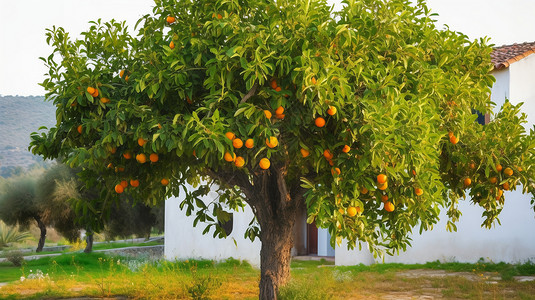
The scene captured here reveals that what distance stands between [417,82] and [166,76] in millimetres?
2558

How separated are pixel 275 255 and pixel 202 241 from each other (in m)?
11.0

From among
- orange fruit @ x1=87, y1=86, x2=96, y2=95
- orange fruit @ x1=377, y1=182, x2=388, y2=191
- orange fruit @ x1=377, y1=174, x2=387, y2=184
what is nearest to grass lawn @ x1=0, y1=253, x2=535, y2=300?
orange fruit @ x1=377, y1=182, x2=388, y2=191

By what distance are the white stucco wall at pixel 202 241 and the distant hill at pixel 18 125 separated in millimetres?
25652

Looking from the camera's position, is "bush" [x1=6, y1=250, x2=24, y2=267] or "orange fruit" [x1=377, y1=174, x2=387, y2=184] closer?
"orange fruit" [x1=377, y1=174, x2=387, y2=184]

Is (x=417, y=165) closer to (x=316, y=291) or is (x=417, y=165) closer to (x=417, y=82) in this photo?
(x=417, y=82)

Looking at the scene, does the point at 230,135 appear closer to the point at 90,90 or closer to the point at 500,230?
the point at 90,90

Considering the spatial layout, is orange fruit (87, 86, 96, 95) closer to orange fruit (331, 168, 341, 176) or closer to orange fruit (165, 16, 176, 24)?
orange fruit (165, 16, 176, 24)

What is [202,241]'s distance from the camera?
18344mm

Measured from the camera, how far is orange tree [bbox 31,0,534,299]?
5.20 metres

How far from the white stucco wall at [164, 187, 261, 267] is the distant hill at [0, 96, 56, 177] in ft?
84.2

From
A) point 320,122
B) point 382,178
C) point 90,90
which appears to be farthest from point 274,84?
point 90,90

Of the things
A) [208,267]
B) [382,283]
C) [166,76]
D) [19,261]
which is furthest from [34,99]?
[166,76]

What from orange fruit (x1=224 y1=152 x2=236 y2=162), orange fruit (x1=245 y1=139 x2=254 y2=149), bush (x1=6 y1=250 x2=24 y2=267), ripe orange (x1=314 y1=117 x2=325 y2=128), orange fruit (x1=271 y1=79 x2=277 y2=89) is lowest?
bush (x1=6 y1=250 x2=24 y2=267)

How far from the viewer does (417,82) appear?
6.01 m
